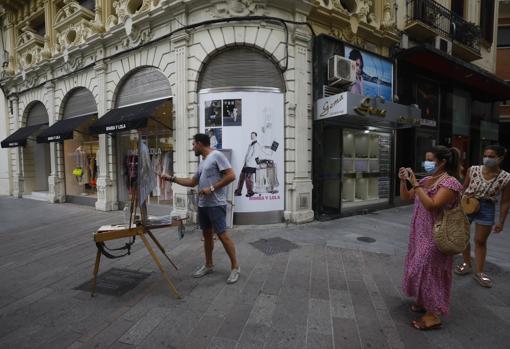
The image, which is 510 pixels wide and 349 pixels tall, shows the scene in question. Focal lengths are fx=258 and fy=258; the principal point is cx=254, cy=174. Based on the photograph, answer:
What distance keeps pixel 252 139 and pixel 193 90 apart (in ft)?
6.89

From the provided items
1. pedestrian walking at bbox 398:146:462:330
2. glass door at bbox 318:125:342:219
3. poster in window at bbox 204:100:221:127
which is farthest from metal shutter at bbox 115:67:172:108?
pedestrian walking at bbox 398:146:462:330

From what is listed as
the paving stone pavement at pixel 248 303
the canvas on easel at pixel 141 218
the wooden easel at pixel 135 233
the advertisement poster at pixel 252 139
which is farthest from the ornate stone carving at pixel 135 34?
the wooden easel at pixel 135 233

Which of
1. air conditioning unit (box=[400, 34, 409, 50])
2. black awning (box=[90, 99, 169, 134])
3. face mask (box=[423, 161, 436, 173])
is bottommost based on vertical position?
face mask (box=[423, 161, 436, 173])

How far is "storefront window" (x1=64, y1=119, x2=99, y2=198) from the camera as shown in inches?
416

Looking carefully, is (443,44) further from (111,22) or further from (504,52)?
(111,22)

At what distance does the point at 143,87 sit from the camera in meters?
8.30

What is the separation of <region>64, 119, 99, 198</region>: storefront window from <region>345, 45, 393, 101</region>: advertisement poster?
32.2ft

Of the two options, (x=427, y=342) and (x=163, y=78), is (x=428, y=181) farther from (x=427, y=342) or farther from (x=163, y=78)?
(x=163, y=78)

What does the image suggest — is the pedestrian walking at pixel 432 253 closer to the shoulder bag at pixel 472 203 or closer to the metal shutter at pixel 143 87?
the shoulder bag at pixel 472 203

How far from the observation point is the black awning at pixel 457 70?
9.16 meters

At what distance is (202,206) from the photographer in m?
3.61

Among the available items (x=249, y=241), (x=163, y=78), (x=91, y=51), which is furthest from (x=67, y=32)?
(x=249, y=241)

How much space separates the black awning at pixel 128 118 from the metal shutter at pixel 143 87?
0.39 metres

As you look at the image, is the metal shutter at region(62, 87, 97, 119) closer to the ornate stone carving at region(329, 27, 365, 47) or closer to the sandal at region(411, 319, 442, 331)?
the ornate stone carving at region(329, 27, 365, 47)
